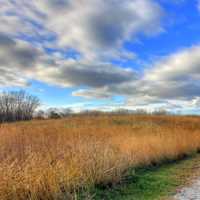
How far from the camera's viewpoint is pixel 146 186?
5.92 metres

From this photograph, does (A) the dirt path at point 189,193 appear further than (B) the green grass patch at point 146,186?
→ No

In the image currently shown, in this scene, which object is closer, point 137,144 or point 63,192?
point 63,192

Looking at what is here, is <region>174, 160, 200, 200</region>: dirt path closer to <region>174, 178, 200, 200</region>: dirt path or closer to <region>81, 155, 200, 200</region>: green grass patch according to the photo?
<region>174, 178, 200, 200</region>: dirt path

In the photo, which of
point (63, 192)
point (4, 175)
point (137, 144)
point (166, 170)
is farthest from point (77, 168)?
point (137, 144)

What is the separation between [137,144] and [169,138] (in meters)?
2.72

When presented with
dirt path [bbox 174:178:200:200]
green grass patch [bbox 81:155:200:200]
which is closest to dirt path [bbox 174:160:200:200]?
dirt path [bbox 174:178:200:200]

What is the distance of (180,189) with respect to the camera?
18.4 ft

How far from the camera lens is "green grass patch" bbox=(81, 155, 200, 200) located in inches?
204

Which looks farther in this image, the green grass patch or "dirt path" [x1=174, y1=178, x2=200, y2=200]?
the green grass patch

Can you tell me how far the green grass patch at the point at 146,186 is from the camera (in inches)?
204

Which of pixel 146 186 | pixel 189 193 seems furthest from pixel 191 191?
pixel 146 186

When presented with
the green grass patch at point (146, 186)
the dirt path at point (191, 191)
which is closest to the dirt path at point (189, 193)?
the dirt path at point (191, 191)

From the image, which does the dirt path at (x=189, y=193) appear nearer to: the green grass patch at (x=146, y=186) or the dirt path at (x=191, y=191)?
the dirt path at (x=191, y=191)

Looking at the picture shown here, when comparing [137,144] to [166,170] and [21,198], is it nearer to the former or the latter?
[166,170]
